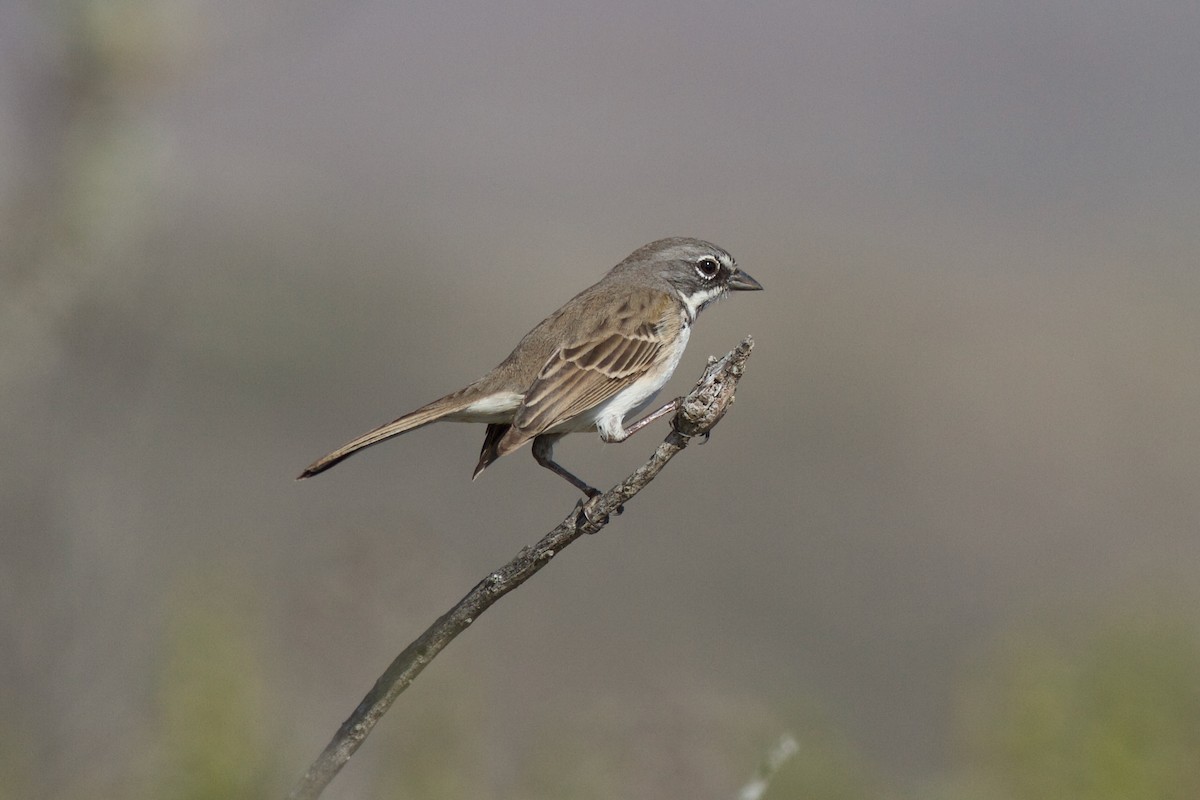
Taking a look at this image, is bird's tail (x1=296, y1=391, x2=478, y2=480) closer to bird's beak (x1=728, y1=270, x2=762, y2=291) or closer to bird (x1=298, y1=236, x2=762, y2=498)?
bird (x1=298, y1=236, x2=762, y2=498)

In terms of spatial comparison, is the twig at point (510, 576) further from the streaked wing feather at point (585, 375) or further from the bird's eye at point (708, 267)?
the bird's eye at point (708, 267)

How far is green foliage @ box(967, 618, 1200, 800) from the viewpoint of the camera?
4.95 meters

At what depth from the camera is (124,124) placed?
378 centimetres

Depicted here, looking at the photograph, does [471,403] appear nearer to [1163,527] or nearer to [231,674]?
[231,674]

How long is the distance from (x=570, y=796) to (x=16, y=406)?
7.37 ft

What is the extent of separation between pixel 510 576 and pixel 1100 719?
3.06 meters

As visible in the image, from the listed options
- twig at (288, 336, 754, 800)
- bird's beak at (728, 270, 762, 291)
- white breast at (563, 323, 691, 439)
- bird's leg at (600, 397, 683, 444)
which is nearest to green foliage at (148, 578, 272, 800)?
twig at (288, 336, 754, 800)

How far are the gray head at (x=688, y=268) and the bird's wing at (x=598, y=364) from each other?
1.23 ft

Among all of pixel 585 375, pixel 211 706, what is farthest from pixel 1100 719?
pixel 211 706

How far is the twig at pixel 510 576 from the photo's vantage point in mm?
2492

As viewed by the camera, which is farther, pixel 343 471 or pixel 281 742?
pixel 343 471

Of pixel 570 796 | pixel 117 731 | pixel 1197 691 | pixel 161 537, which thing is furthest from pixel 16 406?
pixel 161 537

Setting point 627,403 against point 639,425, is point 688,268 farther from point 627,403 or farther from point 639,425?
point 639,425

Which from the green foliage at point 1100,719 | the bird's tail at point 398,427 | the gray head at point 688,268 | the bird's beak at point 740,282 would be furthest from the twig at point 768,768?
the bird's beak at point 740,282
